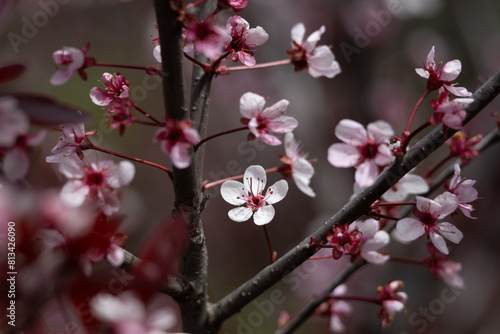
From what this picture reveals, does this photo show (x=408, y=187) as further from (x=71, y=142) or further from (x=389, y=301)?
(x=71, y=142)

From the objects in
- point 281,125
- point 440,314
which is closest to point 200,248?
point 281,125

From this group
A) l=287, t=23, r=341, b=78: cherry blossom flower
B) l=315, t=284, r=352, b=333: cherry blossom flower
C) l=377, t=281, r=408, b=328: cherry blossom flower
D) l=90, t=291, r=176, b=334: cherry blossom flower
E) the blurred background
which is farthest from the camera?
the blurred background

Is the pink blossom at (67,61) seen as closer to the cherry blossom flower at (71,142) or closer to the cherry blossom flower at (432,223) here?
the cherry blossom flower at (71,142)

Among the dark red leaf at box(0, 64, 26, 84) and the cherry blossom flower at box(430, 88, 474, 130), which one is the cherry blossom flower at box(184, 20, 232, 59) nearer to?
the dark red leaf at box(0, 64, 26, 84)

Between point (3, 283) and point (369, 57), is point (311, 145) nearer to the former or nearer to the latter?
point (369, 57)

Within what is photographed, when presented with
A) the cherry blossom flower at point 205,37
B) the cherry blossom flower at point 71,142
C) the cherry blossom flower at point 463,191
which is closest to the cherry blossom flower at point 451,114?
the cherry blossom flower at point 463,191

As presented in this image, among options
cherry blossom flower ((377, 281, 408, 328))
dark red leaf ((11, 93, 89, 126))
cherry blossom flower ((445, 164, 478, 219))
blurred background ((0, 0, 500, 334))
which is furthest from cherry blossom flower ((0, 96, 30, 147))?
blurred background ((0, 0, 500, 334))
